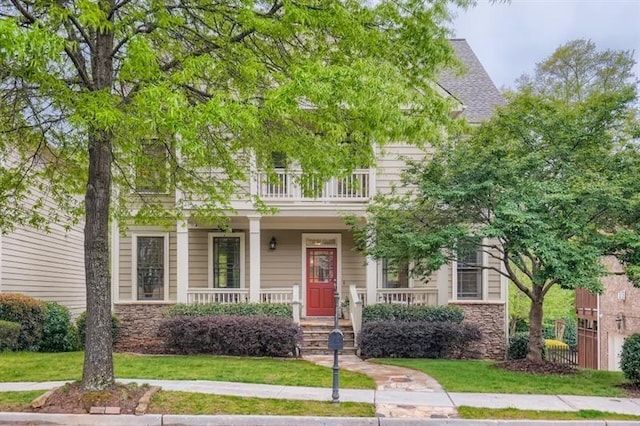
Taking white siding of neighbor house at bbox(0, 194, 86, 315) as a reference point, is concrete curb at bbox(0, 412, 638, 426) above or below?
below

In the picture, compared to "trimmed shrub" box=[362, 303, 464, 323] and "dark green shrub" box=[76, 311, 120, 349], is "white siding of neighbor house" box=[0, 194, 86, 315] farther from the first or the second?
"trimmed shrub" box=[362, 303, 464, 323]

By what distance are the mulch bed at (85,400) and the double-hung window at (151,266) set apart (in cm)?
769

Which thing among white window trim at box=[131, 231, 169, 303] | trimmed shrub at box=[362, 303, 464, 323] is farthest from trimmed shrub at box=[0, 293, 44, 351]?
trimmed shrub at box=[362, 303, 464, 323]

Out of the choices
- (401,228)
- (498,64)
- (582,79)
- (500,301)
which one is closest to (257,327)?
(401,228)

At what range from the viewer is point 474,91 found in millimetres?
16391

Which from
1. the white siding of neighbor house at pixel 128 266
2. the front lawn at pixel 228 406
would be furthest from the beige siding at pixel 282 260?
the front lawn at pixel 228 406

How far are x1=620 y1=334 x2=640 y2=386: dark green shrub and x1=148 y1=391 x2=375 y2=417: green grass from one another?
4459 mm

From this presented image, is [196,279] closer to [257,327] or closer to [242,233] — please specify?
[242,233]

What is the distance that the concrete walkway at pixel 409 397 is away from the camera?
6965 mm

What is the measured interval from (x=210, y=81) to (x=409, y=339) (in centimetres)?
718

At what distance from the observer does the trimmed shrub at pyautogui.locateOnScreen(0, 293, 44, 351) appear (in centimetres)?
1218

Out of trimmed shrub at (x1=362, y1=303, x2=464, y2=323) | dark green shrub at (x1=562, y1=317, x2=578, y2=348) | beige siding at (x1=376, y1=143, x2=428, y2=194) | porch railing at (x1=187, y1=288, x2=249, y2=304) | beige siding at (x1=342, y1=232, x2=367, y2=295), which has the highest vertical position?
beige siding at (x1=376, y1=143, x2=428, y2=194)

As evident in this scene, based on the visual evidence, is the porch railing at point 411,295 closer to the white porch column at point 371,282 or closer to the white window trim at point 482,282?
the white porch column at point 371,282

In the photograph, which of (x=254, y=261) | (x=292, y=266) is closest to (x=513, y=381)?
(x=254, y=261)
